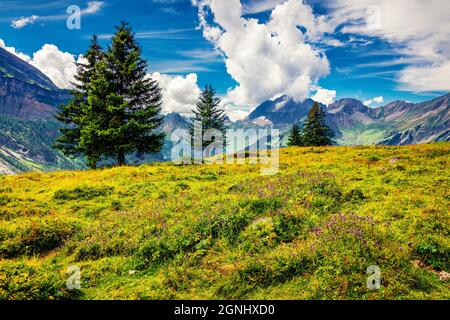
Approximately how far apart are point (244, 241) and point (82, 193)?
35.7ft

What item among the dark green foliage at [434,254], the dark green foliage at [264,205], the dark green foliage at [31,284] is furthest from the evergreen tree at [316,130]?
the dark green foliage at [31,284]

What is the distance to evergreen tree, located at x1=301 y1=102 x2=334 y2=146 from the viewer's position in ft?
199

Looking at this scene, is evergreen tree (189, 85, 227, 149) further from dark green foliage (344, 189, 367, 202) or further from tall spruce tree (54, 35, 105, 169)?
dark green foliage (344, 189, 367, 202)

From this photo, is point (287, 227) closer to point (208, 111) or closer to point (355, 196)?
point (355, 196)

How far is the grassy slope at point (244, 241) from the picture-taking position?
653 centimetres

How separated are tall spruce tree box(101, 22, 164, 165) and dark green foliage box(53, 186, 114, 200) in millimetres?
11205

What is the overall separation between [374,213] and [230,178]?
988 cm

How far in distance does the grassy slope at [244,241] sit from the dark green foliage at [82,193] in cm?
31

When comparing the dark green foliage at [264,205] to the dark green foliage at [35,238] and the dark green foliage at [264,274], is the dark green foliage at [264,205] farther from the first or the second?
the dark green foliage at [35,238]

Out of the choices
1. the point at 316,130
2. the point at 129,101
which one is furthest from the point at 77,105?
the point at 316,130

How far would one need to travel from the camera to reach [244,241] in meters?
8.44

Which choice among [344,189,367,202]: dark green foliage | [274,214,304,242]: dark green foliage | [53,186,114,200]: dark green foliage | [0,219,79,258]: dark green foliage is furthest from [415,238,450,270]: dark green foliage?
[53,186,114,200]: dark green foliage

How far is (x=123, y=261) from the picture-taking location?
8.26m
